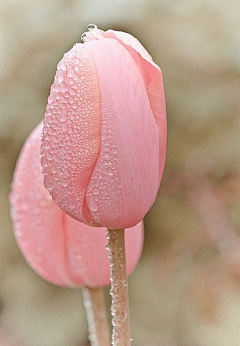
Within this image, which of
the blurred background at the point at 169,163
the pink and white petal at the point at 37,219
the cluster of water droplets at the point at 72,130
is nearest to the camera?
the cluster of water droplets at the point at 72,130

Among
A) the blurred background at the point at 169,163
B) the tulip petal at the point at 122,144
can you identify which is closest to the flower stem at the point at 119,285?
the tulip petal at the point at 122,144

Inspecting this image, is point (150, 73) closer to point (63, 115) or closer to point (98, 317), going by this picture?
point (63, 115)

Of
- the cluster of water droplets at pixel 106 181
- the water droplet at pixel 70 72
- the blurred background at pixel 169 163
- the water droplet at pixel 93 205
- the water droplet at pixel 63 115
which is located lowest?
the blurred background at pixel 169 163

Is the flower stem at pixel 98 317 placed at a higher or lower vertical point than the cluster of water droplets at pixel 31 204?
lower

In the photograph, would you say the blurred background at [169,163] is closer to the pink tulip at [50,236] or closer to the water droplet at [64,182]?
the pink tulip at [50,236]

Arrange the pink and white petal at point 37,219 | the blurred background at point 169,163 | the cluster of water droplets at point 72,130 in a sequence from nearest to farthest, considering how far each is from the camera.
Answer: the cluster of water droplets at point 72,130
the pink and white petal at point 37,219
the blurred background at point 169,163

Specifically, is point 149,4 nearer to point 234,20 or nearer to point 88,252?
point 234,20

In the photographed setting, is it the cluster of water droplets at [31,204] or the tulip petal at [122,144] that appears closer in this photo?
the tulip petal at [122,144]

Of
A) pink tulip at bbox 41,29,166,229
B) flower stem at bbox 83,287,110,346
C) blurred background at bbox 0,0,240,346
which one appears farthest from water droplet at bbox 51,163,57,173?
blurred background at bbox 0,0,240,346
